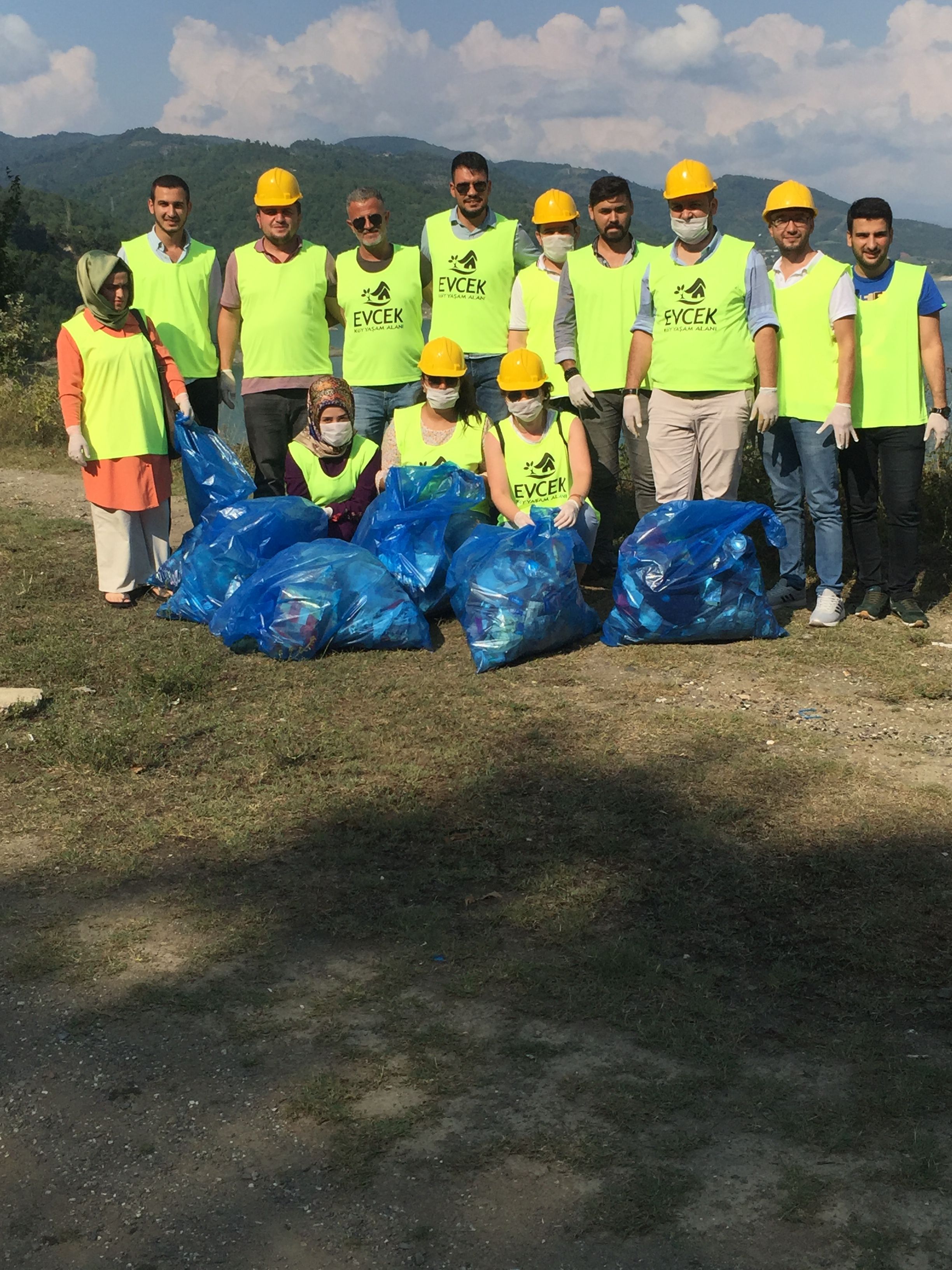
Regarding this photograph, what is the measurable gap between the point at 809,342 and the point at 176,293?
307 cm

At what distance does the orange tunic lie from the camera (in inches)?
248

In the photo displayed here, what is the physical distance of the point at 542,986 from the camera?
311 centimetres

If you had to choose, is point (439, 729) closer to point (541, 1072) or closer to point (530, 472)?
point (530, 472)

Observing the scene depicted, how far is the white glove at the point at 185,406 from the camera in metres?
6.50

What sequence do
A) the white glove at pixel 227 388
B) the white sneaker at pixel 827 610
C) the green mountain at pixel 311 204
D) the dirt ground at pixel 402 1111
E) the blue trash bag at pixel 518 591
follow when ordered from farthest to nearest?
1. the green mountain at pixel 311 204
2. the white glove at pixel 227 388
3. the white sneaker at pixel 827 610
4. the blue trash bag at pixel 518 591
5. the dirt ground at pixel 402 1111

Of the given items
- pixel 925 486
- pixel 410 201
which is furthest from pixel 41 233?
pixel 925 486

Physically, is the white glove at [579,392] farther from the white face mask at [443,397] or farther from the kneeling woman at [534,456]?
the white face mask at [443,397]

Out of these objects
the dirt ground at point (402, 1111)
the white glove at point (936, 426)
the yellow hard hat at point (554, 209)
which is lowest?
the dirt ground at point (402, 1111)

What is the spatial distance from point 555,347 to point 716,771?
2560 millimetres

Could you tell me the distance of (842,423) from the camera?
5656mm

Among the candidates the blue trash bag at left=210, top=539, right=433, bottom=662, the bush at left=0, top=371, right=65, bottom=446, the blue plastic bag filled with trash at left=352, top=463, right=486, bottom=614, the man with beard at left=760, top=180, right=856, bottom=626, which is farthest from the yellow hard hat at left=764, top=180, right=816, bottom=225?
the bush at left=0, top=371, right=65, bottom=446

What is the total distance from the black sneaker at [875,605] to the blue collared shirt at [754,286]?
1.32 meters

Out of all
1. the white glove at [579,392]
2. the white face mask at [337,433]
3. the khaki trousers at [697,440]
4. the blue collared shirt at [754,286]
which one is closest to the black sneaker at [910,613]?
the khaki trousers at [697,440]

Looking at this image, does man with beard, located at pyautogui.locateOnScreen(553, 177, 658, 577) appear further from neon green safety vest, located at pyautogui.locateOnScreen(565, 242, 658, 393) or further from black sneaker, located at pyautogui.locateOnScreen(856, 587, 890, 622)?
black sneaker, located at pyautogui.locateOnScreen(856, 587, 890, 622)
